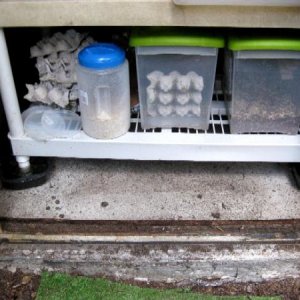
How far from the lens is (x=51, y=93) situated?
1235mm

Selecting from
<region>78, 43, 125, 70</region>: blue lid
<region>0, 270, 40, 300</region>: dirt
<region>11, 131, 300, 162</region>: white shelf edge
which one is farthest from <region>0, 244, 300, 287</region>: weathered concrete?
<region>78, 43, 125, 70</region>: blue lid

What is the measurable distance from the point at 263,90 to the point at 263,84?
0.06 ft

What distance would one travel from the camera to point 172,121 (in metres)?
1.25

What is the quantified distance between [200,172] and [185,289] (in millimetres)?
407

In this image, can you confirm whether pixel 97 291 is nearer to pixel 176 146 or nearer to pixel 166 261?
pixel 166 261

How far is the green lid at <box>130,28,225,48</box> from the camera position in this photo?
105cm

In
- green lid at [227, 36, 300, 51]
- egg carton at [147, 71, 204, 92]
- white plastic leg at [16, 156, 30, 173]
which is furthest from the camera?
white plastic leg at [16, 156, 30, 173]

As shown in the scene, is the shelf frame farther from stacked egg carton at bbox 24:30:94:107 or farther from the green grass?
the green grass

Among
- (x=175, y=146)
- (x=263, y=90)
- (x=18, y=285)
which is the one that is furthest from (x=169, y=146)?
(x=18, y=285)

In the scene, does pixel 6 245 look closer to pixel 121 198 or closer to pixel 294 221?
Result: pixel 121 198

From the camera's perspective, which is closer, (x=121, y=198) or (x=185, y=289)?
(x=185, y=289)

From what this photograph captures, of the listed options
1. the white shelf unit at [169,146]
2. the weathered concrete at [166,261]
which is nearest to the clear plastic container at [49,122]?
the white shelf unit at [169,146]

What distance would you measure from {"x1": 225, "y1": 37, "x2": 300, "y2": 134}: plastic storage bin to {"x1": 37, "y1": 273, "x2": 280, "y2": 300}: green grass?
1.60ft

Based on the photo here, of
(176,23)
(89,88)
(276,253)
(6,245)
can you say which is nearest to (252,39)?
(176,23)
